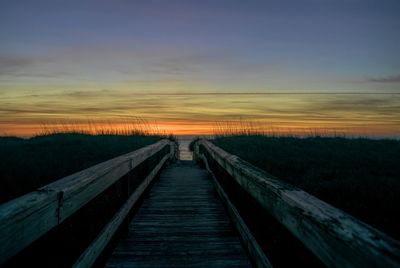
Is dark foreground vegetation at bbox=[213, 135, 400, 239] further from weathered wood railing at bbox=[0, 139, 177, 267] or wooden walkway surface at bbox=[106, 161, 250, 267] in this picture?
weathered wood railing at bbox=[0, 139, 177, 267]

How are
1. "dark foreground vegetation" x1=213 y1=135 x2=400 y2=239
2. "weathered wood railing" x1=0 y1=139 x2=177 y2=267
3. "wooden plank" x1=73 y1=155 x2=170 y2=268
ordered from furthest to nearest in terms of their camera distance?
"dark foreground vegetation" x1=213 y1=135 x2=400 y2=239 < "wooden plank" x1=73 y1=155 x2=170 y2=268 < "weathered wood railing" x1=0 y1=139 x2=177 y2=267

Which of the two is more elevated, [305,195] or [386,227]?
[305,195]

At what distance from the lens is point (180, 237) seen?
348 centimetres

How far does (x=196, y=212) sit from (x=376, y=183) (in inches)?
146

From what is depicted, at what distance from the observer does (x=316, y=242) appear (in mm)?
1216

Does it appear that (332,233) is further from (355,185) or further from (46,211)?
(355,185)

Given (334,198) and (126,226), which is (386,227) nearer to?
(334,198)

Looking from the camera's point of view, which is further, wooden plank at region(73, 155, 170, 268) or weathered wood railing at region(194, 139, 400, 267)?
wooden plank at region(73, 155, 170, 268)

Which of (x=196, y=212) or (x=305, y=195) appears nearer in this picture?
(x=305, y=195)

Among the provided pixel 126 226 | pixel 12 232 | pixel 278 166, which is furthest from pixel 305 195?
pixel 278 166

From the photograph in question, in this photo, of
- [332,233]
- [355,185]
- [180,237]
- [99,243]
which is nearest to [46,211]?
[99,243]

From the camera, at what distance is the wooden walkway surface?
2859 millimetres

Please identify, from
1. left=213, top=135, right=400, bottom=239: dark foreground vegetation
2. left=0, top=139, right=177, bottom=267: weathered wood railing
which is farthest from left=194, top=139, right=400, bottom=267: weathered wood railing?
left=213, top=135, right=400, bottom=239: dark foreground vegetation

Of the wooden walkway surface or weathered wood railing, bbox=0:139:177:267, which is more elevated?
weathered wood railing, bbox=0:139:177:267
